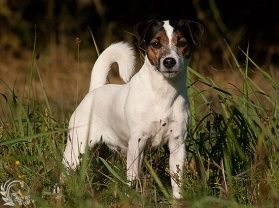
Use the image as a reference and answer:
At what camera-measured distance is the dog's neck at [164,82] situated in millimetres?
5703

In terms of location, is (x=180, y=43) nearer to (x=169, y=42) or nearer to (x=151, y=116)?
(x=169, y=42)

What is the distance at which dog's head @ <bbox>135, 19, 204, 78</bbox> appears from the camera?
5.57 meters

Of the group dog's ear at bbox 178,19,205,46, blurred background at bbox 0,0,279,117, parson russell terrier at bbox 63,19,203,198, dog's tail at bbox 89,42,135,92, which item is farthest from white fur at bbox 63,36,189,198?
blurred background at bbox 0,0,279,117

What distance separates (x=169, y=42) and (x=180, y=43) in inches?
3.1

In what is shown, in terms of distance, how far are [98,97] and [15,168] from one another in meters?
0.91

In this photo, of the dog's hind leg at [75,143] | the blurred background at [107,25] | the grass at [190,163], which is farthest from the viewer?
the blurred background at [107,25]

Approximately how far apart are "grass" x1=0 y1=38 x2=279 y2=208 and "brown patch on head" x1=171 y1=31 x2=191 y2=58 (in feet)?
0.82

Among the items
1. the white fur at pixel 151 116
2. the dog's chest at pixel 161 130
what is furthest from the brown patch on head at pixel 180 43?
the dog's chest at pixel 161 130

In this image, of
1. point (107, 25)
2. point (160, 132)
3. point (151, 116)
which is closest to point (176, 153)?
point (160, 132)

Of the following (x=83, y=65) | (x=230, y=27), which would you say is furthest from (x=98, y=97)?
(x=230, y=27)

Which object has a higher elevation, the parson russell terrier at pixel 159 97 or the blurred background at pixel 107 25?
the blurred background at pixel 107 25

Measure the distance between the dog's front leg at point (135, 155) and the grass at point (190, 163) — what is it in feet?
0.27

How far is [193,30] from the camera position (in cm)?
587

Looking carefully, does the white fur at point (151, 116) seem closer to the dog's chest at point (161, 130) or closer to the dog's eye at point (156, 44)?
the dog's chest at point (161, 130)
